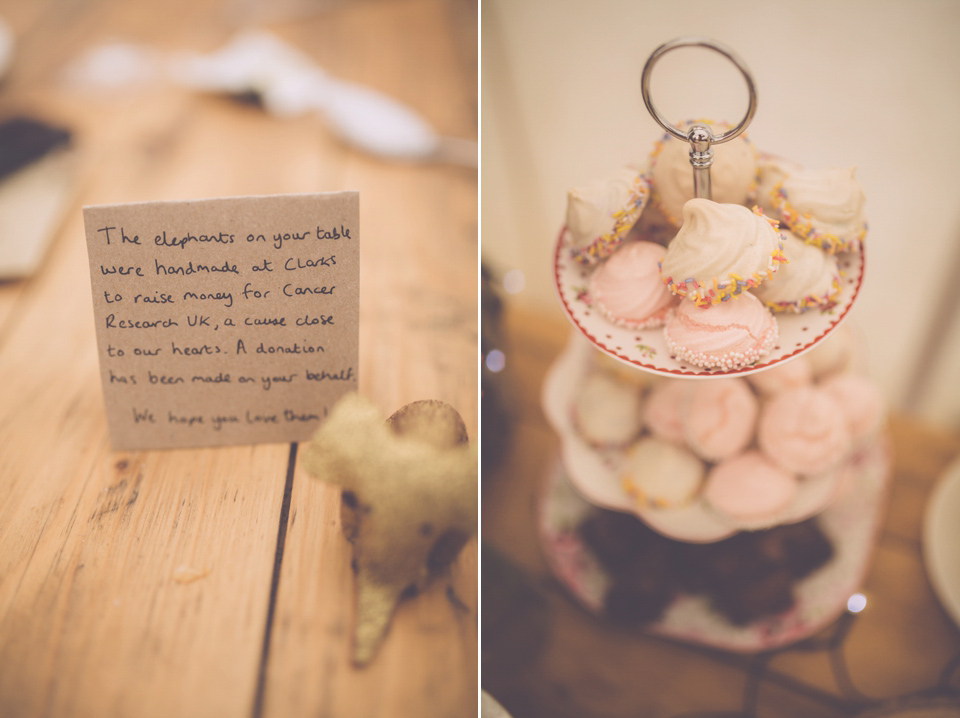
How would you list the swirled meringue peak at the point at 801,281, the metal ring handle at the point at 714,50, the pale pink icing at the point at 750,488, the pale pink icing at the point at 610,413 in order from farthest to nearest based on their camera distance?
the pale pink icing at the point at 610,413 → the pale pink icing at the point at 750,488 → the swirled meringue peak at the point at 801,281 → the metal ring handle at the point at 714,50

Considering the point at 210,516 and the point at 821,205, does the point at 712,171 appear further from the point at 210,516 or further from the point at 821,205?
the point at 210,516

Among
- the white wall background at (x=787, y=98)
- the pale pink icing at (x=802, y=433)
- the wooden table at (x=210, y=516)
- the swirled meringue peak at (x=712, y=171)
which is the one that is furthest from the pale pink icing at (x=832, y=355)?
the wooden table at (x=210, y=516)

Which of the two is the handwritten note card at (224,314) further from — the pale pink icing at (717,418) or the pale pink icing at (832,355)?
the pale pink icing at (832,355)

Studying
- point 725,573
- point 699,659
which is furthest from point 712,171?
point 699,659

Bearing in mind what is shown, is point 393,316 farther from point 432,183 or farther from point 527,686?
point 527,686

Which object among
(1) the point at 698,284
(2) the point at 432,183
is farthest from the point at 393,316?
(1) the point at 698,284

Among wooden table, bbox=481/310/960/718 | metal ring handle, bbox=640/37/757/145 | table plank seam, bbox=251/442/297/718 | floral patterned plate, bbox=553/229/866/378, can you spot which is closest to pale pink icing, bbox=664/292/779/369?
floral patterned plate, bbox=553/229/866/378
